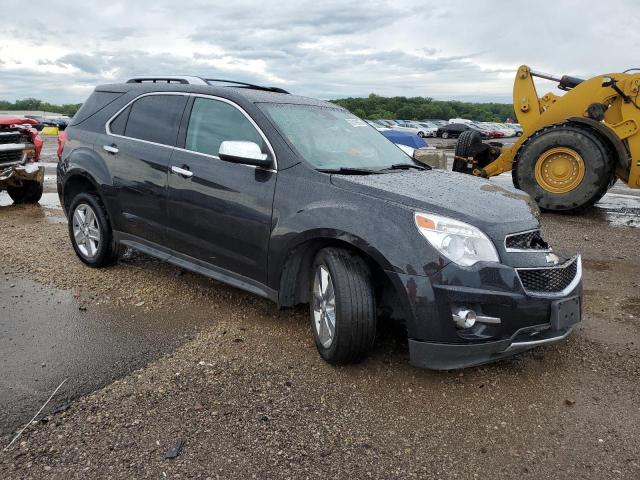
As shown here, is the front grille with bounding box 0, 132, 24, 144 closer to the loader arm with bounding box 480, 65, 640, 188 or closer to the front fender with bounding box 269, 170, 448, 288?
the front fender with bounding box 269, 170, 448, 288

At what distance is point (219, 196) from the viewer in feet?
13.2

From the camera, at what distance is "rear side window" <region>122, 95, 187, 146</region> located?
4566 millimetres

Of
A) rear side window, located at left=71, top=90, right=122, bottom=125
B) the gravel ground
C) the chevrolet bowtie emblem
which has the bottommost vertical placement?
the gravel ground

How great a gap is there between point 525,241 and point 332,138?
164 centimetres

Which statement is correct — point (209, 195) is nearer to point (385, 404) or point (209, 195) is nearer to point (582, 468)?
point (385, 404)

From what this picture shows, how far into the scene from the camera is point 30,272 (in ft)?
18.0

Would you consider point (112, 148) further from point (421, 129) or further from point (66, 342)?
point (421, 129)

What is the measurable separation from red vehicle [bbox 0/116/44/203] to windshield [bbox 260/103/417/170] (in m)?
6.23

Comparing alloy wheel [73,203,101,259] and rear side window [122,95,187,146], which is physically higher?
rear side window [122,95,187,146]

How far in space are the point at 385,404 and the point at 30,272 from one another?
398 cm

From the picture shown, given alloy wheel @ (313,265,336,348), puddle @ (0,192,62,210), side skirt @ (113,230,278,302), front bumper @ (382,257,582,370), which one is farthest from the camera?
puddle @ (0,192,62,210)

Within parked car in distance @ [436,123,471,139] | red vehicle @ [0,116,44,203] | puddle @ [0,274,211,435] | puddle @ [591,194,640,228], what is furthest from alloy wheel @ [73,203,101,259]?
parked car in distance @ [436,123,471,139]

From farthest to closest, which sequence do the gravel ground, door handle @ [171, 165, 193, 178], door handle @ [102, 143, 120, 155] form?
door handle @ [102, 143, 120, 155] → door handle @ [171, 165, 193, 178] → the gravel ground

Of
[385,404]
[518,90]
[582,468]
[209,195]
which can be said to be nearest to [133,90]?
[209,195]
